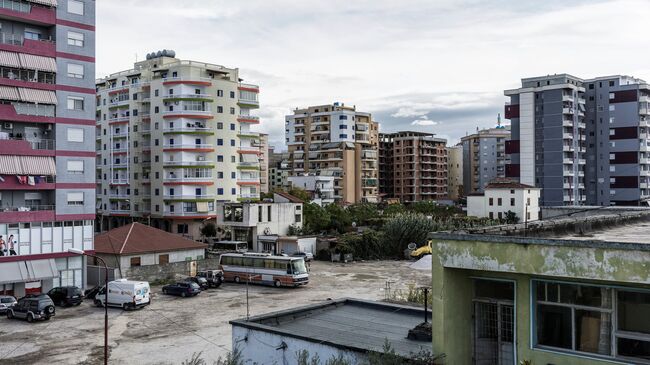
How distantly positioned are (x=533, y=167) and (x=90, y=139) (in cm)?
7290

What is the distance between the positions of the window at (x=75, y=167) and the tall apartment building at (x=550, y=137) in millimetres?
72958

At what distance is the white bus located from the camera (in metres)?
47.9

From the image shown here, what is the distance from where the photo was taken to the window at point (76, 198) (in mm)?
46094

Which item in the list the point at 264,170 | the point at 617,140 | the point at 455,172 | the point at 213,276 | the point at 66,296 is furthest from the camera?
the point at 455,172

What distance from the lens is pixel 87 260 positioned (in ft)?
162

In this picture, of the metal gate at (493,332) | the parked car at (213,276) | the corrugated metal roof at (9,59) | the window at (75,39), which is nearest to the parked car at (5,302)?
the parked car at (213,276)

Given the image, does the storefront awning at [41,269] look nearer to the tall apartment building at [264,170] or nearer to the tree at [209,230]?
the tree at [209,230]

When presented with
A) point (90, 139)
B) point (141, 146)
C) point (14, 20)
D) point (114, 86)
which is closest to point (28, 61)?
point (14, 20)

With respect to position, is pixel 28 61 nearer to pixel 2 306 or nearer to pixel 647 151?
pixel 2 306

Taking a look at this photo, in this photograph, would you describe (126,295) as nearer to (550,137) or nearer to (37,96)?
(37,96)

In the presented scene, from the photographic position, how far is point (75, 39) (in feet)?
153

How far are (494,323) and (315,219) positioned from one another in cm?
6640

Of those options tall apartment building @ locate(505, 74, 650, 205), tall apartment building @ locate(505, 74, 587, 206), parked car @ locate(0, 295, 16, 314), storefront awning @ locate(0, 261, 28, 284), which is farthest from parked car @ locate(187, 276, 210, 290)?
tall apartment building @ locate(505, 74, 650, 205)

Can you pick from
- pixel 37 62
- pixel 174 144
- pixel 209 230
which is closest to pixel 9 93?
pixel 37 62
